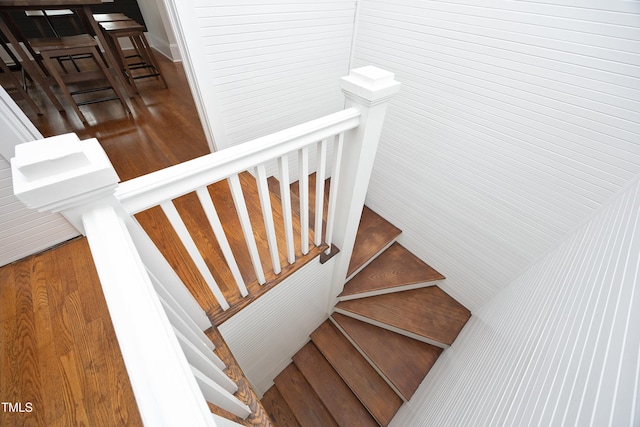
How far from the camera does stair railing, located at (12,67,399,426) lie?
381mm

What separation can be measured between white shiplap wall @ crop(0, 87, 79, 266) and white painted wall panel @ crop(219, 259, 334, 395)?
1174mm

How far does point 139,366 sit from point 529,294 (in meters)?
1.76

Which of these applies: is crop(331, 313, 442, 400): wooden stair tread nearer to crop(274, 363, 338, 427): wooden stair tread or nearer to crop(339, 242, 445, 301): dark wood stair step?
crop(339, 242, 445, 301): dark wood stair step

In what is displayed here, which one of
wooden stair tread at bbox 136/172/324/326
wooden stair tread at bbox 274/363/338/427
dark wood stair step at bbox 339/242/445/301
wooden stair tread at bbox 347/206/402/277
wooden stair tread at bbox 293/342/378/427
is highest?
wooden stair tread at bbox 136/172/324/326

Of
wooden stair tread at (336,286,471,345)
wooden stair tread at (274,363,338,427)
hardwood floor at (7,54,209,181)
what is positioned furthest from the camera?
wooden stair tread at (336,286,471,345)

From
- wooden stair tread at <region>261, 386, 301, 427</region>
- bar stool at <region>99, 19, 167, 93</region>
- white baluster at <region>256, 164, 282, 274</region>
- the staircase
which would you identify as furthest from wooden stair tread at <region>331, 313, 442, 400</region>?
bar stool at <region>99, 19, 167, 93</region>

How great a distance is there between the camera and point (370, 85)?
906 mm

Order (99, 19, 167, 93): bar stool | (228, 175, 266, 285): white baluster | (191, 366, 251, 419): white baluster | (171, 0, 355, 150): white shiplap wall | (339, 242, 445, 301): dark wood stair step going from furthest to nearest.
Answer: (99, 19, 167, 93): bar stool
(339, 242, 445, 301): dark wood stair step
(171, 0, 355, 150): white shiplap wall
(228, 175, 266, 285): white baluster
(191, 366, 251, 419): white baluster

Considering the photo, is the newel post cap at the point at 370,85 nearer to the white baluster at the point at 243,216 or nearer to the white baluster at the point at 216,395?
the white baluster at the point at 243,216

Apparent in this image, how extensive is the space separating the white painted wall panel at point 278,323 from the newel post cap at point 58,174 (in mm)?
965

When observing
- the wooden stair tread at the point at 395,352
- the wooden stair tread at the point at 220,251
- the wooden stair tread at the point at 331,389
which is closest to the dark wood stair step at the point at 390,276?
the wooden stair tread at the point at 395,352

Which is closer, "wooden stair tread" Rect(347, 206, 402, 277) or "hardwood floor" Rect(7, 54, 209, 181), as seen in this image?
"hardwood floor" Rect(7, 54, 209, 181)

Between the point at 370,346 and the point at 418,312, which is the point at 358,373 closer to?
the point at 370,346

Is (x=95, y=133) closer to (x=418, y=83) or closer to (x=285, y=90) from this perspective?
(x=285, y=90)
